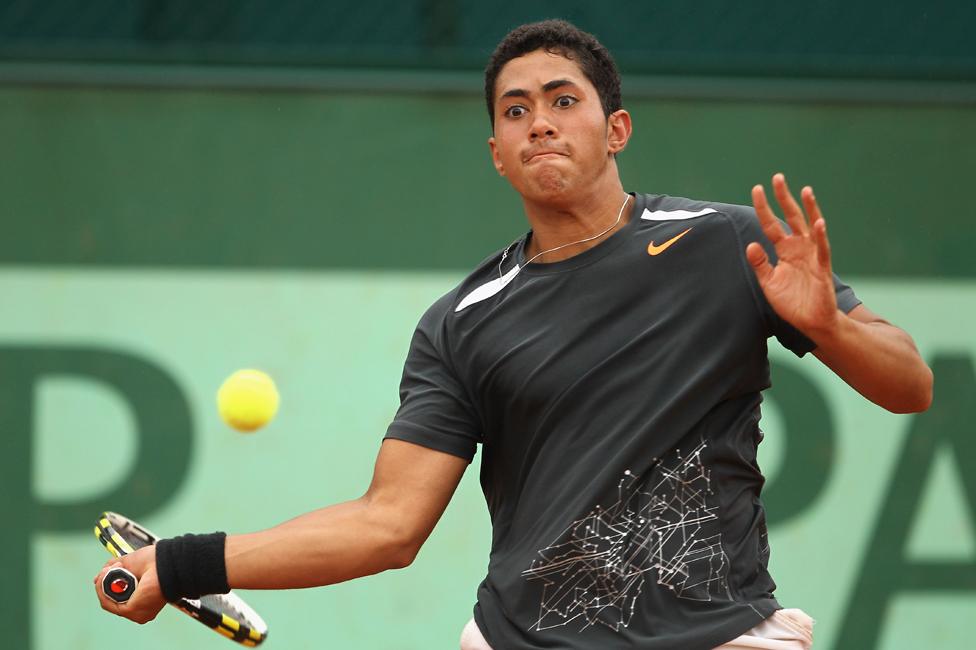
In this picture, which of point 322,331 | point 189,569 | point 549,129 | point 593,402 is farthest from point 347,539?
point 322,331

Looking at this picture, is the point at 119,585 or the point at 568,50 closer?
the point at 119,585

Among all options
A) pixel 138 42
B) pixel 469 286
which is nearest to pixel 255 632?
pixel 469 286

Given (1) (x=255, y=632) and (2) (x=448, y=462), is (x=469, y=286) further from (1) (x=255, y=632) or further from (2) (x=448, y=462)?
(1) (x=255, y=632)

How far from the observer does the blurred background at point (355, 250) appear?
518 cm

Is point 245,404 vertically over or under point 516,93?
under

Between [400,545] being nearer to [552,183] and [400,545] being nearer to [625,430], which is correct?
[625,430]

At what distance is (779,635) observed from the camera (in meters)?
2.74

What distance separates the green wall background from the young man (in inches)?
84.5

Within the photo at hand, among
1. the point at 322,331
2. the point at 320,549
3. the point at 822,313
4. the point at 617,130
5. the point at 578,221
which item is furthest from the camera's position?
the point at 322,331

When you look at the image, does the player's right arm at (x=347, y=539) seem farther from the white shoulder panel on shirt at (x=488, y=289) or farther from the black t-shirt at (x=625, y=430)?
the white shoulder panel on shirt at (x=488, y=289)

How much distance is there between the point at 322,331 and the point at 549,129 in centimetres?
240

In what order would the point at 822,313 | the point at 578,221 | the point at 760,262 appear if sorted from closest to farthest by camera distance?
1. the point at 822,313
2. the point at 760,262
3. the point at 578,221

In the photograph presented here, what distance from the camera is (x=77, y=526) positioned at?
514cm

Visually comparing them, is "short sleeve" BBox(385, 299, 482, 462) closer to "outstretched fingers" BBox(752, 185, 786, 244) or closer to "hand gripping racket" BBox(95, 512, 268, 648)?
"hand gripping racket" BBox(95, 512, 268, 648)
